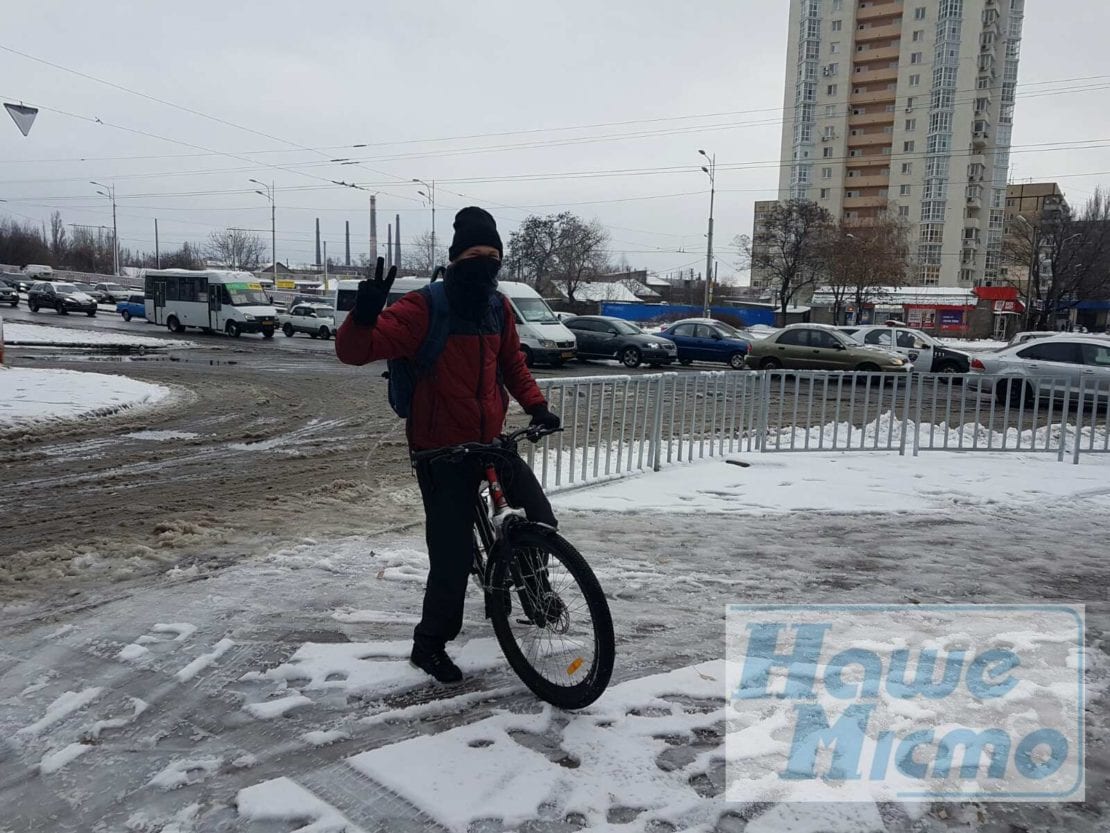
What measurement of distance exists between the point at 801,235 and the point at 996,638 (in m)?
51.9

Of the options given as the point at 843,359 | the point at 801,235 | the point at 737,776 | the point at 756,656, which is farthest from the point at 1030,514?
the point at 801,235

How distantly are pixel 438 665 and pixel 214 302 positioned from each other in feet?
115

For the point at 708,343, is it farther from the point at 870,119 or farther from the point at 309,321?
the point at 870,119

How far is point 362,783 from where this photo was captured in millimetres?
2766

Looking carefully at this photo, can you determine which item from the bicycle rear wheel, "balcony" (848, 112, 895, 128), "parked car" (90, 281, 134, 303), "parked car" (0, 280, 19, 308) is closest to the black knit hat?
the bicycle rear wheel

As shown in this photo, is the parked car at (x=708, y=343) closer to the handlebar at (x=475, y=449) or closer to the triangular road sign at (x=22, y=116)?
the triangular road sign at (x=22, y=116)

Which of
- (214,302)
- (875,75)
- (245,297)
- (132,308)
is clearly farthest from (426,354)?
(875,75)

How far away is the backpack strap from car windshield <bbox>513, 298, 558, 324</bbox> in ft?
63.3

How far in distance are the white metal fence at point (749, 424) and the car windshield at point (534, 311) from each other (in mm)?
12073

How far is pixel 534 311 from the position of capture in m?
23.3

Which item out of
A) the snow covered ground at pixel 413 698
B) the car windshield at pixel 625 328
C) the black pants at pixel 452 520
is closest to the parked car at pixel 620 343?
the car windshield at pixel 625 328

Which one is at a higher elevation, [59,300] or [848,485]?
[59,300]

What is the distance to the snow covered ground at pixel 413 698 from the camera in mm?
2641

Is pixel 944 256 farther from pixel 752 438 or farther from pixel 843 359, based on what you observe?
pixel 752 438
